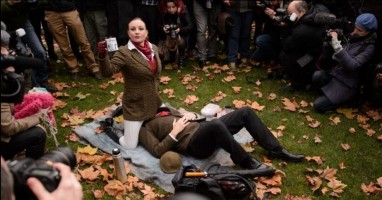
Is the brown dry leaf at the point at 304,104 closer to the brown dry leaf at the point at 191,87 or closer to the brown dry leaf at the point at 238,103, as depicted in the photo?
the brown dry leaf at the point at 238,103

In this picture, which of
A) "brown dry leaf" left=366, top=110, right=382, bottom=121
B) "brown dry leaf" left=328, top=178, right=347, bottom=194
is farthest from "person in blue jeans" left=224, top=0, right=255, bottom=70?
"brown dry leaf" left=328, top=178, right=347, bottom=194

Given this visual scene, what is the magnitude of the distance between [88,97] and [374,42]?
5.03 m

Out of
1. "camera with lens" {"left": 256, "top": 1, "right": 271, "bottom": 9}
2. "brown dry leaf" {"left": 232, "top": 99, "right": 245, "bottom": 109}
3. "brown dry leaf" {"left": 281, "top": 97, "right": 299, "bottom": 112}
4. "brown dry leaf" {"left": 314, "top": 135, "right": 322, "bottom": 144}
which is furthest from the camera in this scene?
"camera with lens" {"left": 256, "top": 1, "right": 271, "bottom": 9}

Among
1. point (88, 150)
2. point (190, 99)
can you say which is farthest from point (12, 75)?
point (190, 99)

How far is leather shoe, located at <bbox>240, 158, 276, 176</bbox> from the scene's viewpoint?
466cm

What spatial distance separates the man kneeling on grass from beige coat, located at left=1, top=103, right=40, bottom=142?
58.0 inches

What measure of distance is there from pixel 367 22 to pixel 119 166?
14.4 ft

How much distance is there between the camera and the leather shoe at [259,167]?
4.66 m

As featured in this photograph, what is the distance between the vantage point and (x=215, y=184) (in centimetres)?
410

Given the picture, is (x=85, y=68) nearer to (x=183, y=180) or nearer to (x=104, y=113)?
(x=104, y=113)

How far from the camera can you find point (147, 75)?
507 centimetres

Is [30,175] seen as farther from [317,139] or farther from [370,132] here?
[370,132]

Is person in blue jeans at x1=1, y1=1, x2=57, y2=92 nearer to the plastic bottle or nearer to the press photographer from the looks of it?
the plastic bottle

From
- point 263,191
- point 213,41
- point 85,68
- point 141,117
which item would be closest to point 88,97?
point 85,68
